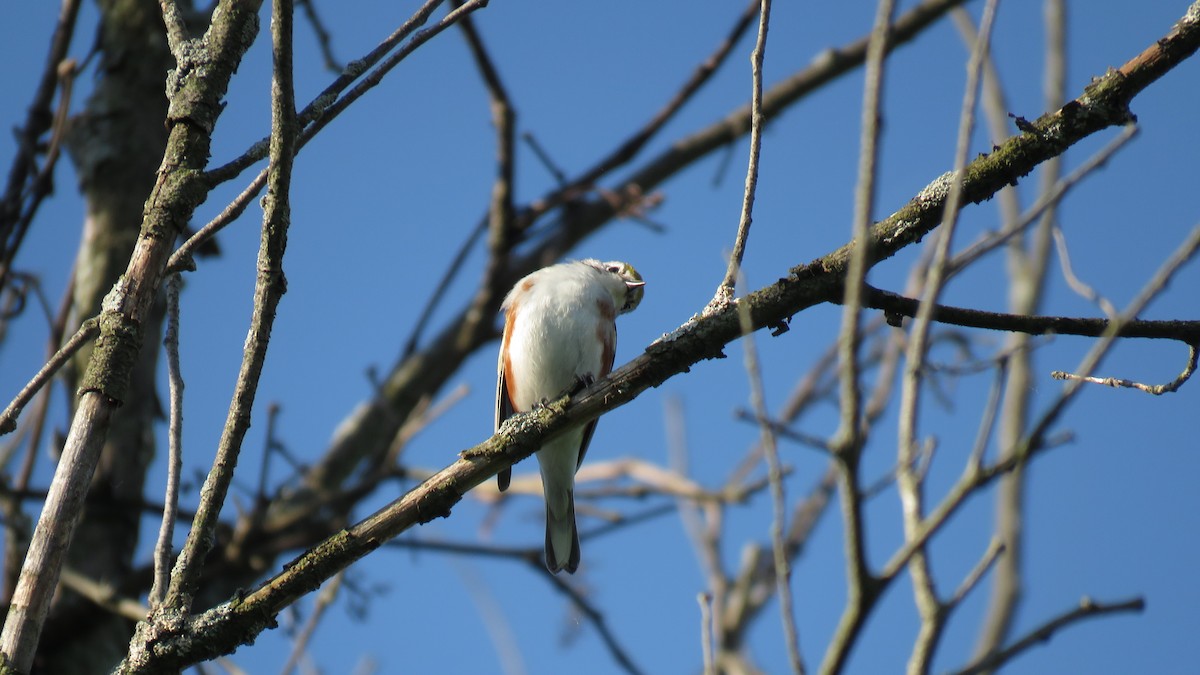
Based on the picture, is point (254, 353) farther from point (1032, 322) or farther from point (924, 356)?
point (1032, 322)

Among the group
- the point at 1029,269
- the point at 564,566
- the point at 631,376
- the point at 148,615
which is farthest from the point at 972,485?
the point at 1029,269

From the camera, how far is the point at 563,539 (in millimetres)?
6520

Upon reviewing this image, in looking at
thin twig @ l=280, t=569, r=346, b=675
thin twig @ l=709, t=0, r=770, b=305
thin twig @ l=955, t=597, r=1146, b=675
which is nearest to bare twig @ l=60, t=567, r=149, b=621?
thin twig @ l=280, t=569, r=346, b=675

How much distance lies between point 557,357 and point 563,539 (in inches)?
46.4

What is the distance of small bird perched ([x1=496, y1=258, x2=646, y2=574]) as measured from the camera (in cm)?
610

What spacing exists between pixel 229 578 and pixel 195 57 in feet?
13.5

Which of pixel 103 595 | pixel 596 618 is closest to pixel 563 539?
pixel 596 618

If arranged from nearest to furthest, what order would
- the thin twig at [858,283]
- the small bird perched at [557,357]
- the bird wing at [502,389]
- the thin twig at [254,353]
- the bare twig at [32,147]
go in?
1. the thin twig at [858,283]
2. the thin twig at [254,353]
3. the bare twig at [32,147]
4. the small bird perched at [557,357]
5. the bird wing at [502,389]

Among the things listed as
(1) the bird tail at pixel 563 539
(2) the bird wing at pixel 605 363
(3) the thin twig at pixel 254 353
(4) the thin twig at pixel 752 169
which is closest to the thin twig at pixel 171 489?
(3) the thin twig at pixel 254 353

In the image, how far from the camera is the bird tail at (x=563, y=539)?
6469mm

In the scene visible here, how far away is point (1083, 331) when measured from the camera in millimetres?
2775

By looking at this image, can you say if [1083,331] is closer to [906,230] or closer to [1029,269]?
[906,230]

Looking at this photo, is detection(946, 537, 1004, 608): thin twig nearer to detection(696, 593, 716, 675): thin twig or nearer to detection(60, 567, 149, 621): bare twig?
detection(696, 593, 716, 675): thin twig

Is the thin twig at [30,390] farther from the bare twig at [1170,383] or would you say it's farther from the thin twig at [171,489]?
the bare twig at [1170,383]
